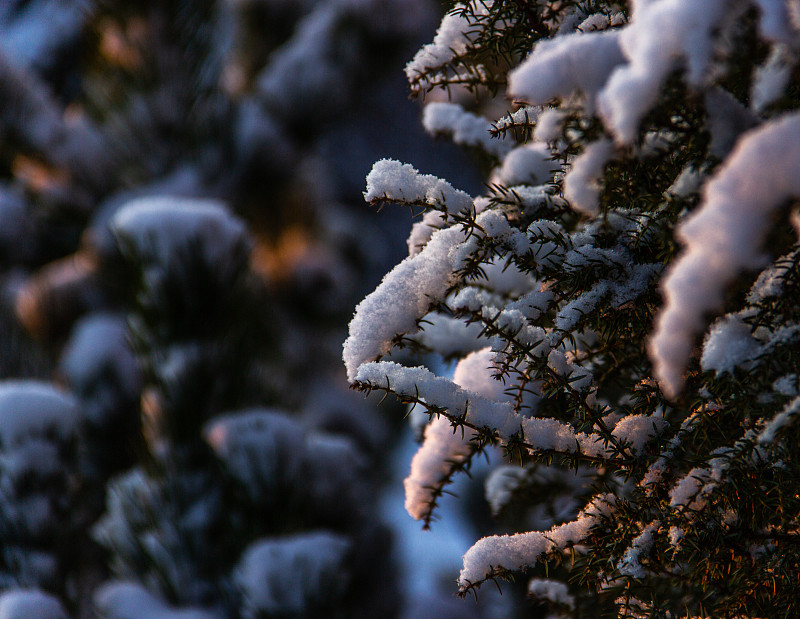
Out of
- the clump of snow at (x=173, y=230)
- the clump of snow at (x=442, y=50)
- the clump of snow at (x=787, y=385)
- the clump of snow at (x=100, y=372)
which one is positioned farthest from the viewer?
the clump of snow at (x=100, y=372)

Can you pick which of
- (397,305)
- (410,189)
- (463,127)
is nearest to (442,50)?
(463,127)

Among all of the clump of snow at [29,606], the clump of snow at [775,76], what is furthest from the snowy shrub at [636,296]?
the clump of snow at [29,606]

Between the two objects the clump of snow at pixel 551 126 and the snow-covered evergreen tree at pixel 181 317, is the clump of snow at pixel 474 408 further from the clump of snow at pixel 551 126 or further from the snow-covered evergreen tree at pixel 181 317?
the snow-covered evergreen tree at pixel 181 317

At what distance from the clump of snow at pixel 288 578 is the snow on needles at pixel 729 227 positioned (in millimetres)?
1142

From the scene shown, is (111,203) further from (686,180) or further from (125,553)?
(686,180)

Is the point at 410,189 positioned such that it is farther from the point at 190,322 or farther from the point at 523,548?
the point at 190,322

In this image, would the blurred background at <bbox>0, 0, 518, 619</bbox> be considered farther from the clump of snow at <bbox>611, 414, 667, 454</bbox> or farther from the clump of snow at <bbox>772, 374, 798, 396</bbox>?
the clump of snow at <bbox>772, 374, 798, 396</bbox>

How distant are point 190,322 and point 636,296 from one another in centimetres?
116

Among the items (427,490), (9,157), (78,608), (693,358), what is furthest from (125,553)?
(9,157)

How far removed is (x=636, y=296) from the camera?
0.61 m

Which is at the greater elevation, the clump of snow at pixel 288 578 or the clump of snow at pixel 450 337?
the clump of snow at pixel 450 337

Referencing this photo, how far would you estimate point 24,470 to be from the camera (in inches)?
55.2

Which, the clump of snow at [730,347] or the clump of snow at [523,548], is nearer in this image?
the clump of snow at [730,347]

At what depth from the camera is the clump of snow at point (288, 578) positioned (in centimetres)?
127
